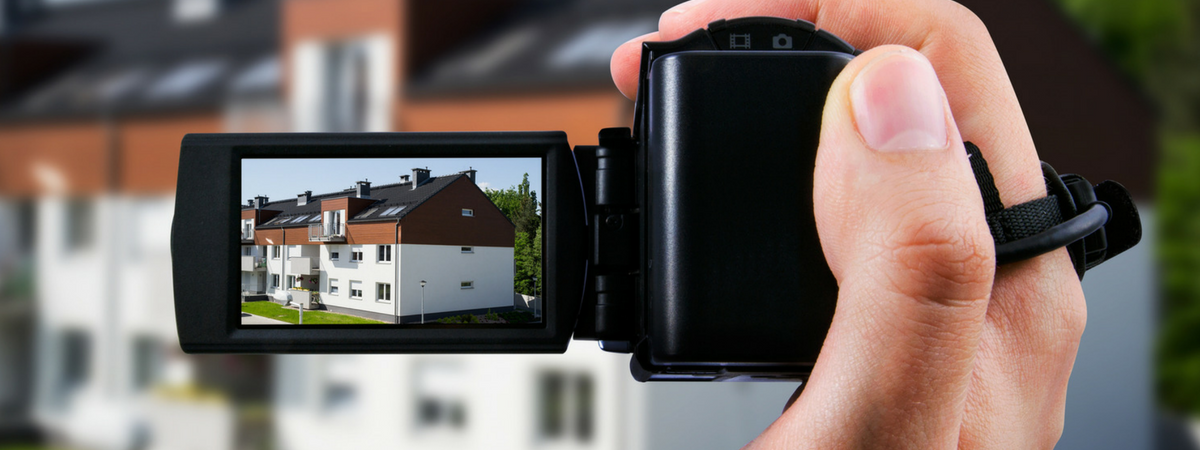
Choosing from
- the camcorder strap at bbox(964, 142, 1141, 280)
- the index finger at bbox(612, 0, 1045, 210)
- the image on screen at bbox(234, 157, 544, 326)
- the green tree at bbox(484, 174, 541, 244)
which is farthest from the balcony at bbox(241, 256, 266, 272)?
the camcorder strap at bbox(964, 142, 1141, 280)

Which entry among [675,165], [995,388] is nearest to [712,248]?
[675,165]

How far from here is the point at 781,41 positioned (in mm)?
374

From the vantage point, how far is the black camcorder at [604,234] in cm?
35

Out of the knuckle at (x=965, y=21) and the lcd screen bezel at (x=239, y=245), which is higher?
the knuckle at (x=965, y=21)

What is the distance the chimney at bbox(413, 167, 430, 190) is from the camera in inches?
15.5

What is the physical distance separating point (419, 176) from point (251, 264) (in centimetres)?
11

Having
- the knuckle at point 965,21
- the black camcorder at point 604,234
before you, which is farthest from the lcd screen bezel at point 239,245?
the knuckle at point 965,21

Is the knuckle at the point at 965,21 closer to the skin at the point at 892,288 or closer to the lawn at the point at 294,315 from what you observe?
the skin at the point at 892,288

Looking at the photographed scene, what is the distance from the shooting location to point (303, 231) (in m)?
0.42

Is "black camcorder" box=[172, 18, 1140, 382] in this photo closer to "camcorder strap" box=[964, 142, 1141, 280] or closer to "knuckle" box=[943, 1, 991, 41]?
"camcorder strap" box=[964, 142, 1141, 280]

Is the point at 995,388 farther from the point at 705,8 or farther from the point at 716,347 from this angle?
the point at 705,8

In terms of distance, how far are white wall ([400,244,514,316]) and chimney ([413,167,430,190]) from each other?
0.04m

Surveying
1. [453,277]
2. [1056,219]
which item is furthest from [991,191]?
[453,277]

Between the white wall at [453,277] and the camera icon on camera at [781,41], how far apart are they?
188mm
